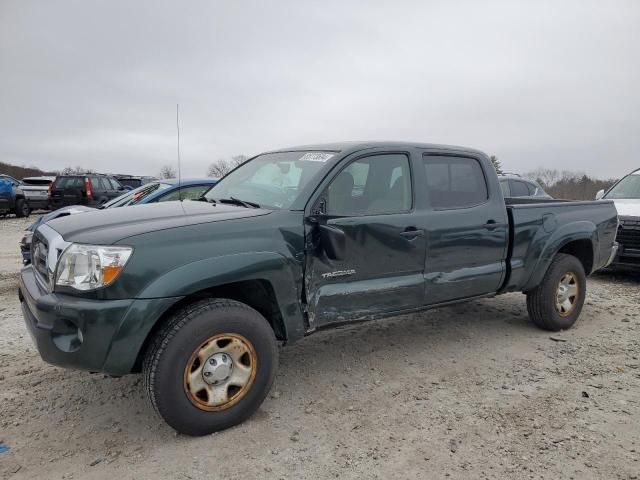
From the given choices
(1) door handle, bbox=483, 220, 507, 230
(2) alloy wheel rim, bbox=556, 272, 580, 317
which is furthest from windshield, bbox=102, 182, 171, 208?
(2) alloy wheel rim, bbox=556, 272, 580, 317

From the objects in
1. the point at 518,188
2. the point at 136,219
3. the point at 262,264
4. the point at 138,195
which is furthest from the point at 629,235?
the point at 138,195

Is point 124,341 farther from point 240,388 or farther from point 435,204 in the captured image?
point 435,204

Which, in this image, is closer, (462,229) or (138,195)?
(462,229)

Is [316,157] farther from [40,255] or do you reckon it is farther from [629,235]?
[629,235]

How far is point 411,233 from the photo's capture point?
12.3ft

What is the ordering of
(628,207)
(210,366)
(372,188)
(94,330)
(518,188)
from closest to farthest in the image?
1. (94,330)
2. (210,366)
3. (372,188)
4. (628,207)
5. (518,188)

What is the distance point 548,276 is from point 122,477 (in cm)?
410

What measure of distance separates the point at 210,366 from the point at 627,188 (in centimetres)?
873

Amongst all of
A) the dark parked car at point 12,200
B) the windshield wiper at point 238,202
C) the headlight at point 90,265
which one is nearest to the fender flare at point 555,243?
the windshield wiper at point 238,202

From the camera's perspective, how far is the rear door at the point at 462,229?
394cm

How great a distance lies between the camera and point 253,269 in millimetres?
3012

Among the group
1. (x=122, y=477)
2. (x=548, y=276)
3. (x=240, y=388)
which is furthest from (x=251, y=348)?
(x=548, y=276)

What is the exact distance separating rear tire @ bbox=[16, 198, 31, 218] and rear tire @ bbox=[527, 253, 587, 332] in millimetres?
17985

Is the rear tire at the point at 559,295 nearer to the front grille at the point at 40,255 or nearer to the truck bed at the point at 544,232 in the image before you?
the truck bed at the point at 544,232
